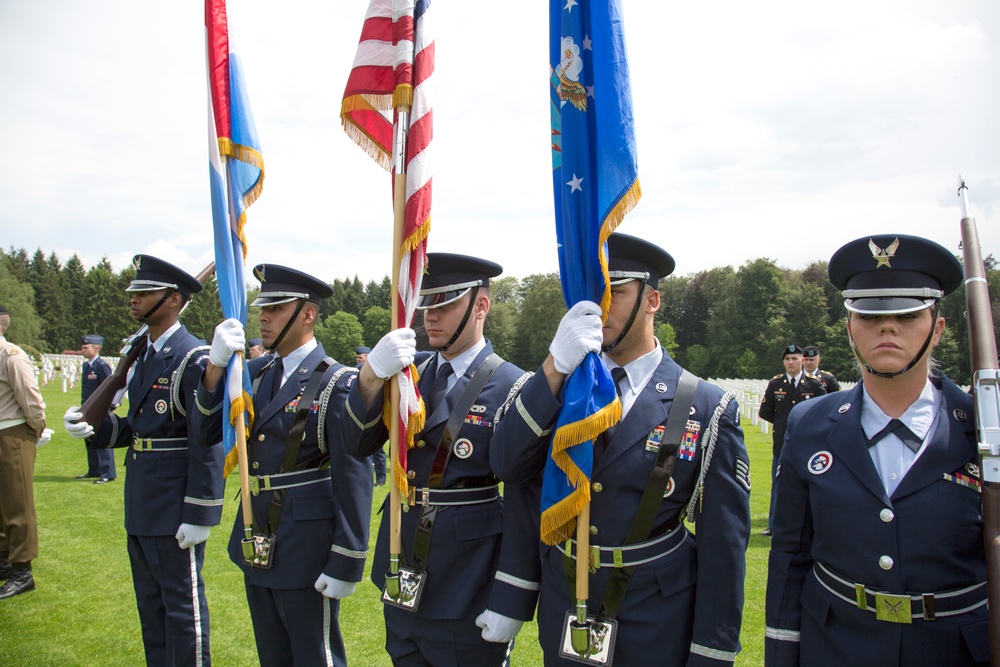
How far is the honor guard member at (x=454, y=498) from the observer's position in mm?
3113

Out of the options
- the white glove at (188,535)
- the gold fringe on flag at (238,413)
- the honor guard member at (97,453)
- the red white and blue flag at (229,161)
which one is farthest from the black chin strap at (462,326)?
the honor guard member at (97,453)

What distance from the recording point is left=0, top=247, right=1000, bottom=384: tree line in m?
53.4

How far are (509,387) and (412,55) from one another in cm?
184

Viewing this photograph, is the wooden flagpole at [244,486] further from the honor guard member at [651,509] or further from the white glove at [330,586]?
the honor guard member at [651,509]

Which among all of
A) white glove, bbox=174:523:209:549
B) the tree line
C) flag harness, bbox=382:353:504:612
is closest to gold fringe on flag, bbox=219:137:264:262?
white glove, bbox=174:523:209:549

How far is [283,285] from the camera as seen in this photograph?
4.50m

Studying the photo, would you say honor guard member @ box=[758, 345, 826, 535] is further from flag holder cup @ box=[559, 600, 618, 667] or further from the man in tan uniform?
the man in tan uniform

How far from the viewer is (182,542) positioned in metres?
4.66

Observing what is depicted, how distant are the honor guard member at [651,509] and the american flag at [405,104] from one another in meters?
0.94

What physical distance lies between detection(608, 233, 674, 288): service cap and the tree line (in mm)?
44321

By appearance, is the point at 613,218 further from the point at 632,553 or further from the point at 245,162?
the point at 245,162

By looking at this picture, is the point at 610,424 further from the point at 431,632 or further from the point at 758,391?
the point at 758,391

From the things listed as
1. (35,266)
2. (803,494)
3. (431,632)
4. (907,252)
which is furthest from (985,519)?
(35,266)

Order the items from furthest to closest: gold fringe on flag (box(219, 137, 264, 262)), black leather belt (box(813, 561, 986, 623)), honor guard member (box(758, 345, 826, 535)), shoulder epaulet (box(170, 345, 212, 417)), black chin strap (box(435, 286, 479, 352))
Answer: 1. honor guard member (box(758, 345, 826, 535))
2. shoulder epaulet (box(170, 345, 212, 417))
3. gold fringe on flag (box(219, 137, 264, 262))
4. black chin strap (box(435, 286, 479, 352))
5. black leather belt (box(813, 561, 986, 623))
